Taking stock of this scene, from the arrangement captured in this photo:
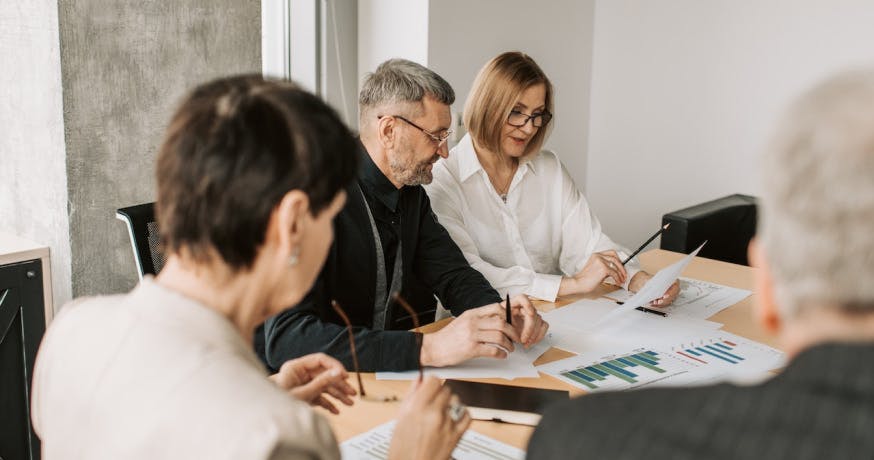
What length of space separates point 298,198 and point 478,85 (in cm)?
174

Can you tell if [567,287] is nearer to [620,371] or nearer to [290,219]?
[620,371]

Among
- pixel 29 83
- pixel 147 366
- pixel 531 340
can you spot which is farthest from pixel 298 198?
pixel 29 83

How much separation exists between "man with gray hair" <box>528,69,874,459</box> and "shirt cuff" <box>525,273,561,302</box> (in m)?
1.50

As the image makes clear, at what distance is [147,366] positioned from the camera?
83 centimetres

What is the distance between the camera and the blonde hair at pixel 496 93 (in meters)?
2.50

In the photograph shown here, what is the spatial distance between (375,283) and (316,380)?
693mm

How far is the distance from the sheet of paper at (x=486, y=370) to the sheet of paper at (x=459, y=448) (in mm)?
233

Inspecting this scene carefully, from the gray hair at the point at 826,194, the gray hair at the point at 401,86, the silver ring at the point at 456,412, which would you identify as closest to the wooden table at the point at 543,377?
the silver ring at the point at 456,412

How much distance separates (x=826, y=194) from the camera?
0.59 m

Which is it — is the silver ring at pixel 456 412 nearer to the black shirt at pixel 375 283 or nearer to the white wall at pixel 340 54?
the black shirt at pixel 375 283

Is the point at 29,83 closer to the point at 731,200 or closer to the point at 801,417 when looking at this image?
the point at 801,417

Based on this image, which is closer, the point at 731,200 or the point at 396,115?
the point at 396,115

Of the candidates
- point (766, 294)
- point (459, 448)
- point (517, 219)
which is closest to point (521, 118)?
point (517, 219)

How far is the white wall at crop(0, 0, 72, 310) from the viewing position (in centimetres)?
249
